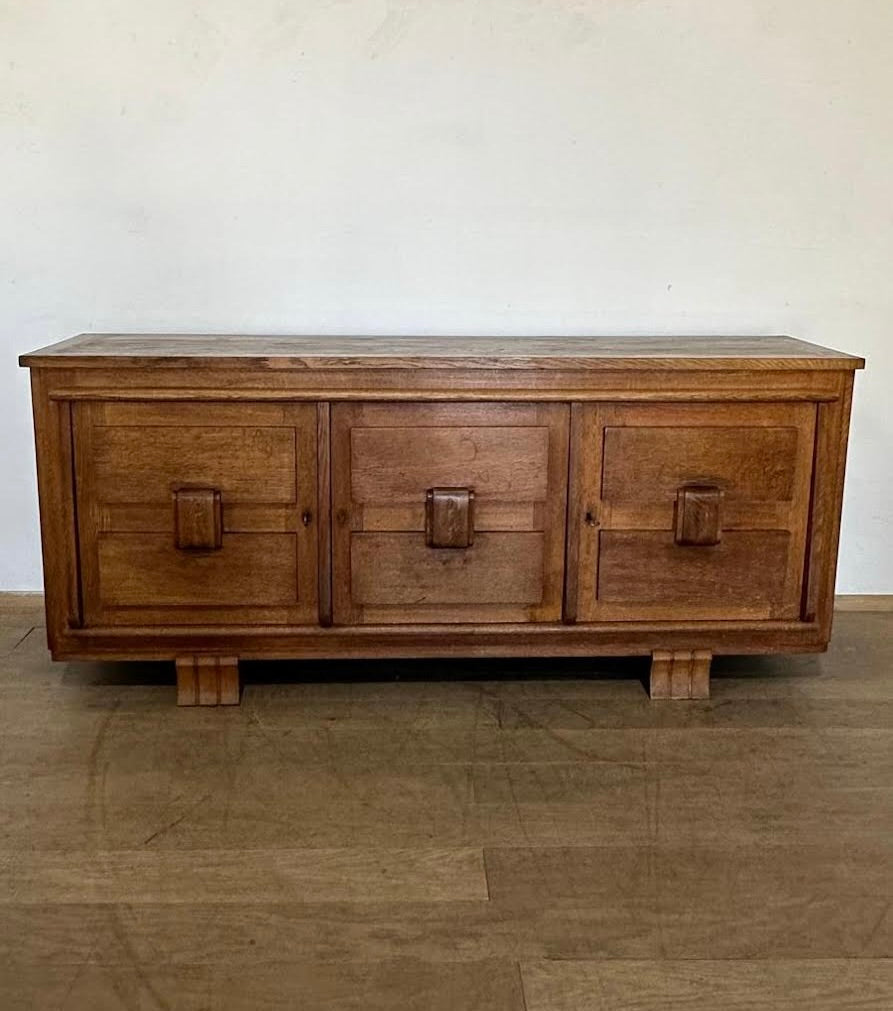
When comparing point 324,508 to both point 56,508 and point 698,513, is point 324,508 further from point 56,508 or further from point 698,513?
point 698,513

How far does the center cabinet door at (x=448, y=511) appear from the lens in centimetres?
185

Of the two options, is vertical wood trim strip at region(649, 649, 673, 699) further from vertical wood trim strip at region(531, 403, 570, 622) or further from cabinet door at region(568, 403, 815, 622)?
vertical wood trim strip at region(531, 403, 570, 622)

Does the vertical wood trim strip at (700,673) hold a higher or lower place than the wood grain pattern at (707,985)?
higher

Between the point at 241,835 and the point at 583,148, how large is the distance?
4.64 feet

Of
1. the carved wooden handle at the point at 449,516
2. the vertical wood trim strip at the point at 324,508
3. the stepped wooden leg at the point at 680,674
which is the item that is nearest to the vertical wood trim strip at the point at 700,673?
the stepped wooden leg at the point at 680,674

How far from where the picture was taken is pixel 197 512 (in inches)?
72.6

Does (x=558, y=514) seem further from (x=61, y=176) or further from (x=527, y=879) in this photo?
(x=61, y=176)

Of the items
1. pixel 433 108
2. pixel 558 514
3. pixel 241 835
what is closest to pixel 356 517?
pixel 558 514

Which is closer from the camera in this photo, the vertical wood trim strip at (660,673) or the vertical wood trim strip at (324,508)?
the vertical wood trim strip at (324,508)

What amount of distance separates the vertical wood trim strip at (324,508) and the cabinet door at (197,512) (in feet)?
0.03

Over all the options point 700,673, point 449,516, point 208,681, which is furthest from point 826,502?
point 208,681

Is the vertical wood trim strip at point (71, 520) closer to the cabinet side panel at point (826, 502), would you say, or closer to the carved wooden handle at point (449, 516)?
the carved wooden handle at point (449, 516)

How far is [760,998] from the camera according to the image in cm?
122

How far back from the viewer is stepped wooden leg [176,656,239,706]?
6.34ft
